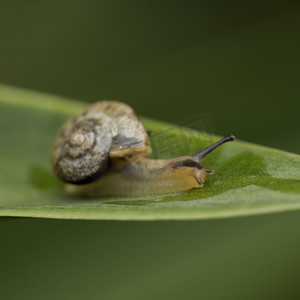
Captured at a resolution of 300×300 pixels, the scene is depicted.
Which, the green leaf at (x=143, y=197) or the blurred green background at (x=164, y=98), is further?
the blurred green background at (x=164, y=98)

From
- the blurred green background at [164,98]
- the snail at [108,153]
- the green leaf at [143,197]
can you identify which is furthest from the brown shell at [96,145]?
the blurred green background at [164,98]

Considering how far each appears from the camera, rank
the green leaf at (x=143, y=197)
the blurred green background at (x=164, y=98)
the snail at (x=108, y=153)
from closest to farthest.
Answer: the green leaf at (x=143, y=197)
the blurred green background at (x=164, y=98)
the snail at (x=108, y=153)

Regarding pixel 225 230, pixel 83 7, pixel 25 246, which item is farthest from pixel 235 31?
pixel 25 246

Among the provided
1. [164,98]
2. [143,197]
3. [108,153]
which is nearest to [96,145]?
[108,153]

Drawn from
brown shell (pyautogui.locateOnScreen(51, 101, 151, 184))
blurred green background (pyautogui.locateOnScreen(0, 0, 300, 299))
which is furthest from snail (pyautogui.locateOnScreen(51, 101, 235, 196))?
blurred green background (pyautogui.locateOnScreen(0, 0, 300, 299))

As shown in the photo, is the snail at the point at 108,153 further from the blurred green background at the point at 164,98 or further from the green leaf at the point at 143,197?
the blurred green background at the point at 164,98

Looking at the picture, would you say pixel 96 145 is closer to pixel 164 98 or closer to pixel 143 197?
pixel 143 197
